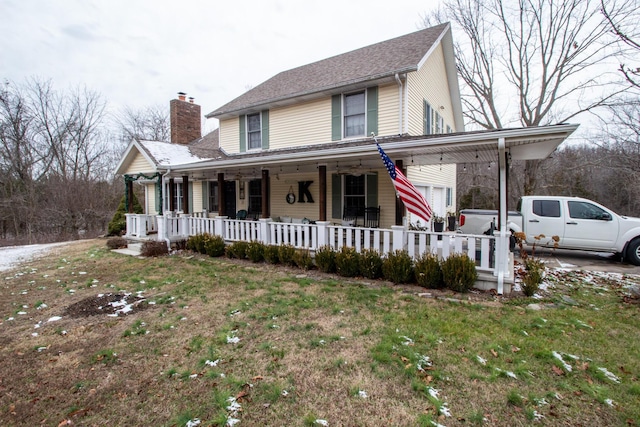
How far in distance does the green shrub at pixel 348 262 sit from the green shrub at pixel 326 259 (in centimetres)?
21

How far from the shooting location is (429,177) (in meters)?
11.5

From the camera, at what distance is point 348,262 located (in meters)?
6.86

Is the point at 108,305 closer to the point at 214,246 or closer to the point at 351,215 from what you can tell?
the point at 214,246

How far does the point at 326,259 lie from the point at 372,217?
3073mm

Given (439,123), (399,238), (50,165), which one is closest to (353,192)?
(399,238)

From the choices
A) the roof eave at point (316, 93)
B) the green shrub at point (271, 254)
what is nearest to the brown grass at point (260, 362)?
the green shrub at point (271, 254)

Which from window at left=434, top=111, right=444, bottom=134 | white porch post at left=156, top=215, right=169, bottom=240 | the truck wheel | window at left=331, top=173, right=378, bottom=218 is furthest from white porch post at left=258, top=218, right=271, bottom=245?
the truck wheel

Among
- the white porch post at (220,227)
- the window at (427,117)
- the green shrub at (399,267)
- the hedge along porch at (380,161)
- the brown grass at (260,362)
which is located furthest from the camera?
the window at (427,117)

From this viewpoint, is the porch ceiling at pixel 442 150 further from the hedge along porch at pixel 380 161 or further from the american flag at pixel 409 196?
the american flag at pixel 409 196

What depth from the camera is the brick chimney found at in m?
15.6

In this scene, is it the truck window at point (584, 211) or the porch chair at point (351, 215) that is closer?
the truck window at point (584, 211)

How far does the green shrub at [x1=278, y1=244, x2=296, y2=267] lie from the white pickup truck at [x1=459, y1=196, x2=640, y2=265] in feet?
18.4

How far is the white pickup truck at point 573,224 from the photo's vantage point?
8531 millimetres

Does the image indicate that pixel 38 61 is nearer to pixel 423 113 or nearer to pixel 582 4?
pixel 423 113
